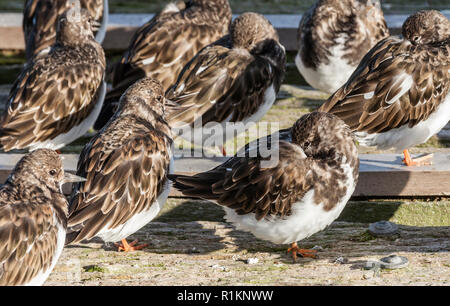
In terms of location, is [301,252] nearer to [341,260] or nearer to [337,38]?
[341,260]

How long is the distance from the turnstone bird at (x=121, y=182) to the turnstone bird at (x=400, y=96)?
1.35 metres

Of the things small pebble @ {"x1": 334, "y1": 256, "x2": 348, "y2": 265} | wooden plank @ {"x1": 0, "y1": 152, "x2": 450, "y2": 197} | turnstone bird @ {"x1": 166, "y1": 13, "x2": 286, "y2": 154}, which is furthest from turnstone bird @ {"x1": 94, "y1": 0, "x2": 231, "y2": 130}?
small pebble @ {"x1": 334, "y1": 256, "x2": 348, "y2": 265}

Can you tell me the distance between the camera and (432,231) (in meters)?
5.43

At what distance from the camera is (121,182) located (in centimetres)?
514

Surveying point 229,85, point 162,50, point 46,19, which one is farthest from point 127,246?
point 46,19

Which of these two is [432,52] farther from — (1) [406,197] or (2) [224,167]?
(2) [224,167]

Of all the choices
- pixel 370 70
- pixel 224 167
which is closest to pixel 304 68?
pixel 370 70

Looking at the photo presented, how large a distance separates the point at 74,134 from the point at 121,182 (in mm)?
1525

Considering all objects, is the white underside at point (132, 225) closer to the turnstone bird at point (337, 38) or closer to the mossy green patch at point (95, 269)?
the mossy green patch at point (95, 269)

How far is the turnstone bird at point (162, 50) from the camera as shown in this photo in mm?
6938

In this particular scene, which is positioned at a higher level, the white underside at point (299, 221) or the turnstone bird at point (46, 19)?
the white underside at point (299, 221)

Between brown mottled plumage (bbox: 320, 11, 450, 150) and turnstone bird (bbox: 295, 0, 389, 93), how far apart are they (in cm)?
104

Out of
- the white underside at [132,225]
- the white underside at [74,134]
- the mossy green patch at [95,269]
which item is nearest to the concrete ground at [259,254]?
the mossy green patch at [95,269]

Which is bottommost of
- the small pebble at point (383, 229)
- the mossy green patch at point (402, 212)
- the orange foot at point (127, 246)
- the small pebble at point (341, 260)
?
the orange foot at point (127, 246)
